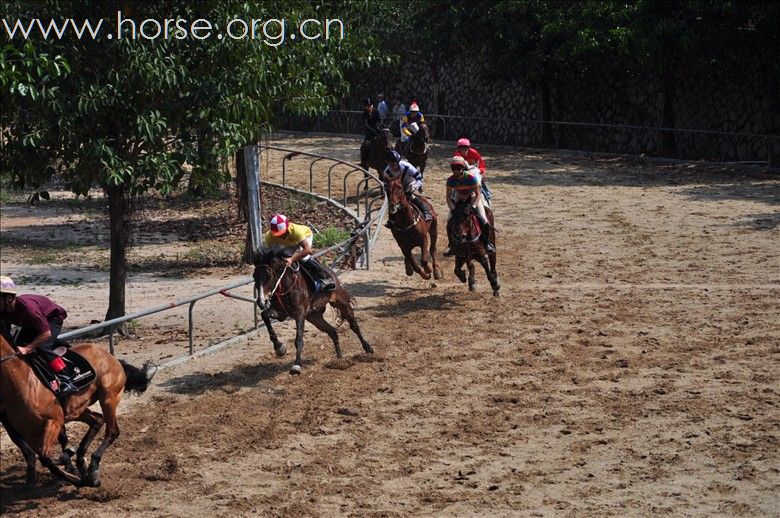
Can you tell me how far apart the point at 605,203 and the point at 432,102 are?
741 inches

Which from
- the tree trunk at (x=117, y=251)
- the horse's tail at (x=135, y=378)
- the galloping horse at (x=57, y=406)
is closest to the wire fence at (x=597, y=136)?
the tree trunk at (x=117, y=251)

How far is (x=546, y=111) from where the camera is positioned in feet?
134

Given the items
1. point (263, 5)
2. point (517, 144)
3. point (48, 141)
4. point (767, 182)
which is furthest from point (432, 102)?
point (48, 141)

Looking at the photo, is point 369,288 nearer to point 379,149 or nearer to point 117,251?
point 117,251

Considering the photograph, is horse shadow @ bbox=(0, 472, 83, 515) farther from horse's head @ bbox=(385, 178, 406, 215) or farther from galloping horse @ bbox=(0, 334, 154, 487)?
horse's head @ bbox=(385, 178, 406, 215)

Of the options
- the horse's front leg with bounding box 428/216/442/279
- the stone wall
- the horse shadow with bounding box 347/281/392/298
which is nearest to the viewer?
the horse shadow with bounding box 347/281/392/298

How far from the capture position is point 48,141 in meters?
17.3

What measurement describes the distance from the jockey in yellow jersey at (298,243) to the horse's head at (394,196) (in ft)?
12.5

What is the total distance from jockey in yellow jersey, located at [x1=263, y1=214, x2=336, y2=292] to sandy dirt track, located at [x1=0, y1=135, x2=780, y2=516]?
1197 millimetres

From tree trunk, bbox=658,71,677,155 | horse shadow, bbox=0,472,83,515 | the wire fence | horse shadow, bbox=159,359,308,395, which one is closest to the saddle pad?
horse shadow, bbox=0,472,83,515

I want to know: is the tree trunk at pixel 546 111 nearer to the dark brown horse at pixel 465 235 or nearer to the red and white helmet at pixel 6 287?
the dark brown horse at pixel 465 235

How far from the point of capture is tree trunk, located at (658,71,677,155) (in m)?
36.1

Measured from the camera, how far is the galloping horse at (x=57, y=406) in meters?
10.6

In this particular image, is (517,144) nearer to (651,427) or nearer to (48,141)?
(48,141)
